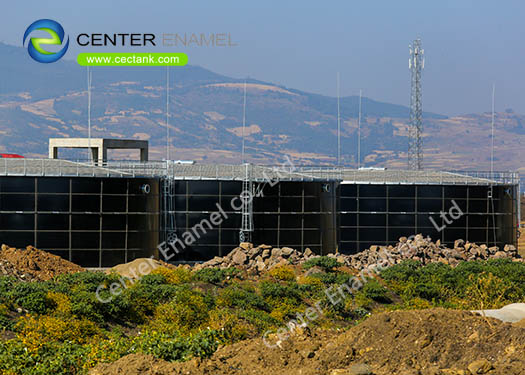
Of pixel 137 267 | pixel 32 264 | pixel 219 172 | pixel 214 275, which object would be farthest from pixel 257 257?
pixel 32 264

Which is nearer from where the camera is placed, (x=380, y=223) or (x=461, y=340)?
(x=461, y=340)

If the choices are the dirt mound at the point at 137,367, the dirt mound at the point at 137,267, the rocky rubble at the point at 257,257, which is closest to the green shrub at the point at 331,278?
the rocky rubble at the point at 257,257

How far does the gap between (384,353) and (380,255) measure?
3357 cm

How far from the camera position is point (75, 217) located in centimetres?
4384

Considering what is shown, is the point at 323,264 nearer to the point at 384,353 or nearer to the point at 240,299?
the point at 240,299

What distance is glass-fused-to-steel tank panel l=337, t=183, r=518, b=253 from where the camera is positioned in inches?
2201

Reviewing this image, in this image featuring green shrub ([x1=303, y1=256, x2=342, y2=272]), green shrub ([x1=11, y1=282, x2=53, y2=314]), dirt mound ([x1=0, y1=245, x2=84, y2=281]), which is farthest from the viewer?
green shrub ([x1=303, y1=256, x2=342, y2=272])

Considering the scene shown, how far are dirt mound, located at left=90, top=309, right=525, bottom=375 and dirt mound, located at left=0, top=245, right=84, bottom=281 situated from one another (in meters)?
21.4

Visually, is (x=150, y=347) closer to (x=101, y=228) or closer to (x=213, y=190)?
(x=101, y=228)

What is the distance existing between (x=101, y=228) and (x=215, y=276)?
8.95 meters

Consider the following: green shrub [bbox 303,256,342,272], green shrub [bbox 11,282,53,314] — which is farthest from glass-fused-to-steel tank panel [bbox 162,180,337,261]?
green shrub [bbox 11,282,53,314]

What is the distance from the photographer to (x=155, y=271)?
130ft

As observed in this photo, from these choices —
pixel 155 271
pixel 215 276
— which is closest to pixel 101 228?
pixel 155 271

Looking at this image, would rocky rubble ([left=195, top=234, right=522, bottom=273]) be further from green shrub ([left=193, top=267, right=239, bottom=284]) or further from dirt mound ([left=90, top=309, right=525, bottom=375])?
dirt mound ([left=90, top=309, right=525, bottom=375])
